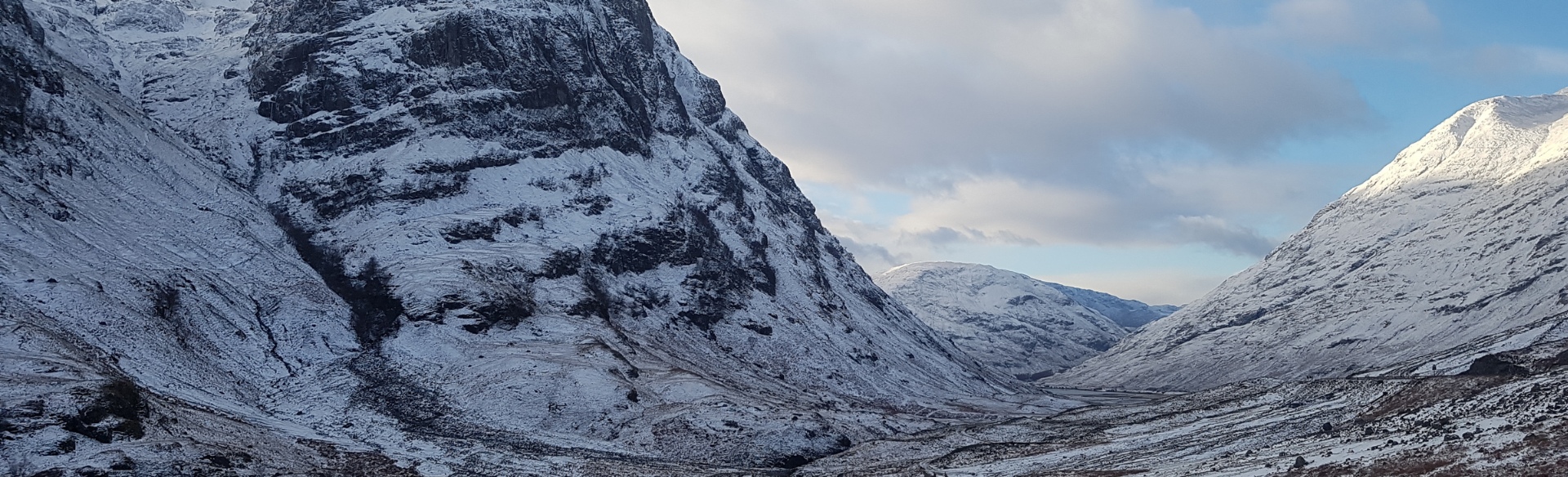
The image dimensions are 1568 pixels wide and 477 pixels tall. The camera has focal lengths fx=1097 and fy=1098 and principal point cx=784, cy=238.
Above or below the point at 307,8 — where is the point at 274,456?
below

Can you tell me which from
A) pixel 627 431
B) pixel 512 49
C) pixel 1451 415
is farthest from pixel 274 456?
pixel 512 49

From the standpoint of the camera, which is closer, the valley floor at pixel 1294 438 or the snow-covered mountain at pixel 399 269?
the valley floor at pixel 1294 438

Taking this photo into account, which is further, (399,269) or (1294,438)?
(399,269)

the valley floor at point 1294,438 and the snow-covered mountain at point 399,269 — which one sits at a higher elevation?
the snow-covered mountain at point 399,269

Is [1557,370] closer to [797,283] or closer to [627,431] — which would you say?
[627,431]

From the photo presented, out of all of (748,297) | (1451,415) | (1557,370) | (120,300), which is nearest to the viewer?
(1451,415)

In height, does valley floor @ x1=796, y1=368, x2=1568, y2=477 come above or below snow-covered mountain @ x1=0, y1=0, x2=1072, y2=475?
below

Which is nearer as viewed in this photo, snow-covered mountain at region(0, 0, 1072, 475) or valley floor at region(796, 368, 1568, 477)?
valley floor at region(796, 368, 1568, 477)

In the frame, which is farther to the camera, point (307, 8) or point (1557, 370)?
point (307, 8)
